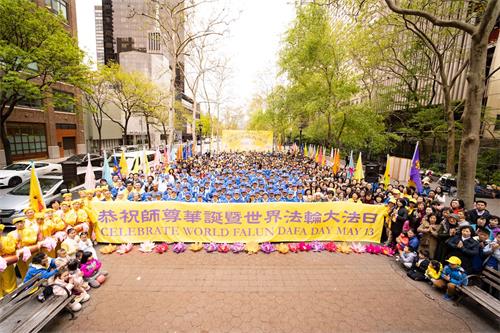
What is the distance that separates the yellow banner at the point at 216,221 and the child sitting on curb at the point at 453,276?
97.9 inches

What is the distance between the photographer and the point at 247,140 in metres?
27.9

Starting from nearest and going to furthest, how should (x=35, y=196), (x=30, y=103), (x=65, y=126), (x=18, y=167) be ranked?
(x=35, y=196)
(x=18, y=167)
(x=30, y=103)
(x=65, y=126)

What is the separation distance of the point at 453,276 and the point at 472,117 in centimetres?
508

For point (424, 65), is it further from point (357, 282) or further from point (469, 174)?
point (357, 282)

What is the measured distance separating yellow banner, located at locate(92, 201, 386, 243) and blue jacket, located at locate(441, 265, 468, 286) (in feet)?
8.13

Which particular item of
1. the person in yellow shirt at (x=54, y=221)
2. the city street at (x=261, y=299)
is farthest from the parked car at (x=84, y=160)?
the city street at (x=261, y=299)

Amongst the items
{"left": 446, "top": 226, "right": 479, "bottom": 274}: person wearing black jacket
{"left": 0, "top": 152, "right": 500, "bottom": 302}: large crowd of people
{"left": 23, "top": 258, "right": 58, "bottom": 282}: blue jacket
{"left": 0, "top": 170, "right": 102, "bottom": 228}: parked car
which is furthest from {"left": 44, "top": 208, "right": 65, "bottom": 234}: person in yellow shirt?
{"left": 446, "top": 226, "right": 479, "bottom": 274}: person wearing black jacket

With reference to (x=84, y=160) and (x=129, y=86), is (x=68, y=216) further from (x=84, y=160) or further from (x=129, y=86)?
(x=129, y=86)

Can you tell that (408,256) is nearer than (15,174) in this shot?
Yes

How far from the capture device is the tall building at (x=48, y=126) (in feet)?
76.1

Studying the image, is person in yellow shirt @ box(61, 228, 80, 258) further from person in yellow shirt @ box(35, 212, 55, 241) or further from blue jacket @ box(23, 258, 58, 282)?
blue jacket @ box(23, 258, 58, 282)

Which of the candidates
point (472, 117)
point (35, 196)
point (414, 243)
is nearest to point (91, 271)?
point (35, 196)

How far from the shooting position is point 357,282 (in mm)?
5266

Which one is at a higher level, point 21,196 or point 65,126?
point 65,126
